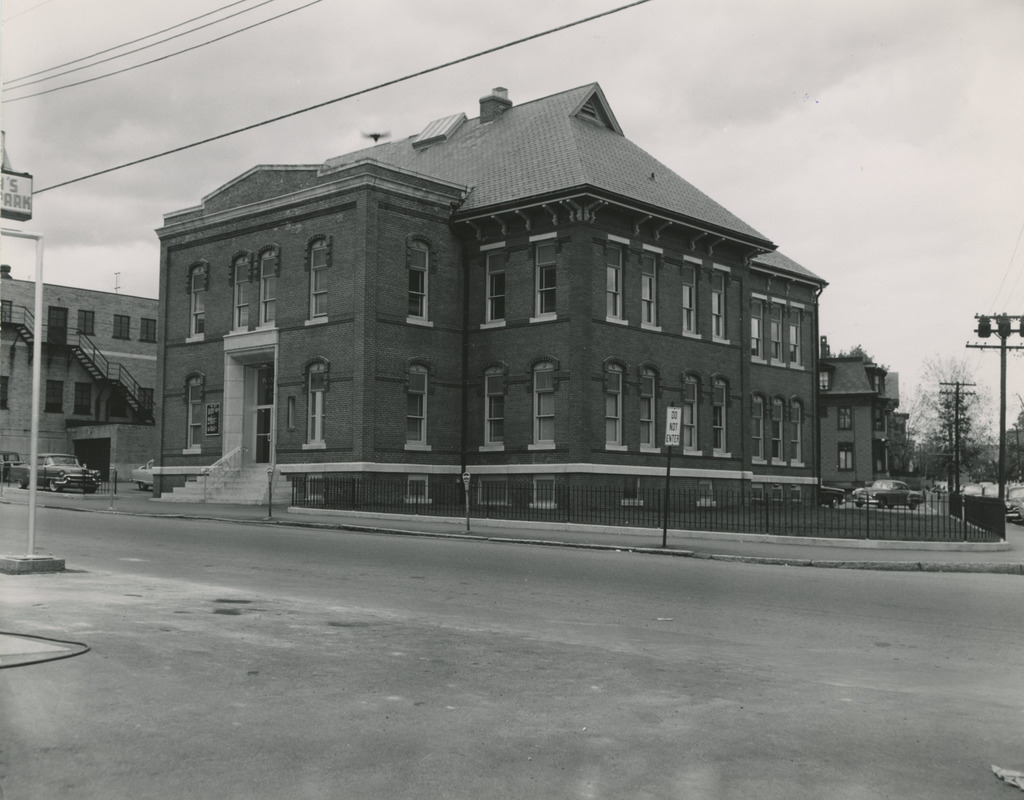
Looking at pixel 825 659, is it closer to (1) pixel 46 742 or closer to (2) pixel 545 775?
(2) pixel 545 775

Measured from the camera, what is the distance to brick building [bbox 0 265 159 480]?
186 ft

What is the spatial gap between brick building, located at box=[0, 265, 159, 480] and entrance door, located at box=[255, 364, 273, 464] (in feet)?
63.6

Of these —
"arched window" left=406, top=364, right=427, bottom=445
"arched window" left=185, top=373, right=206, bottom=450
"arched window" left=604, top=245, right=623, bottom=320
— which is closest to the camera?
"arched window" left=604, top=245, right=623, bottom=320

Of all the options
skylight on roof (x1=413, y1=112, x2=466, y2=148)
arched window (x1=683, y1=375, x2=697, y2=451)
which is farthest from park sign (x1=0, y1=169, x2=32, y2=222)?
skylight on roof (x1=413, y1=112, x2=466, y2=148)

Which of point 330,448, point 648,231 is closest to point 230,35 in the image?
point 330,448

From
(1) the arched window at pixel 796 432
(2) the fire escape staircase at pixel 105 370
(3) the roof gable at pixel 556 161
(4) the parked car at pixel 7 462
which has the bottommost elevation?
(4) the parked car at pixel 7 462

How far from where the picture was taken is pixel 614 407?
1366 inches

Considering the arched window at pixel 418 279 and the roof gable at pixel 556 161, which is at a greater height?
the roof gable at pixel 556 161

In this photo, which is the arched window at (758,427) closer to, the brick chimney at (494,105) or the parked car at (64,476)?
the brick chimney at (494,105)

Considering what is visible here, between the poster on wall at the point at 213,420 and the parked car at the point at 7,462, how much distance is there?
1330 centimetres

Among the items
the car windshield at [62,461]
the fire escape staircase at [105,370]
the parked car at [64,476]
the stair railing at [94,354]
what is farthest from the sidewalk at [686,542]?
the stair railing at [94,354]

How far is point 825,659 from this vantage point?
9258 millimetres

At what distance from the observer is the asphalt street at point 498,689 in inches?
217

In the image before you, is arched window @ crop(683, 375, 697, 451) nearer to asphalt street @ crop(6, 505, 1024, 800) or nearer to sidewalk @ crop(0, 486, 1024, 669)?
sidewalk @ crop(0, 486, 1024, 669)
